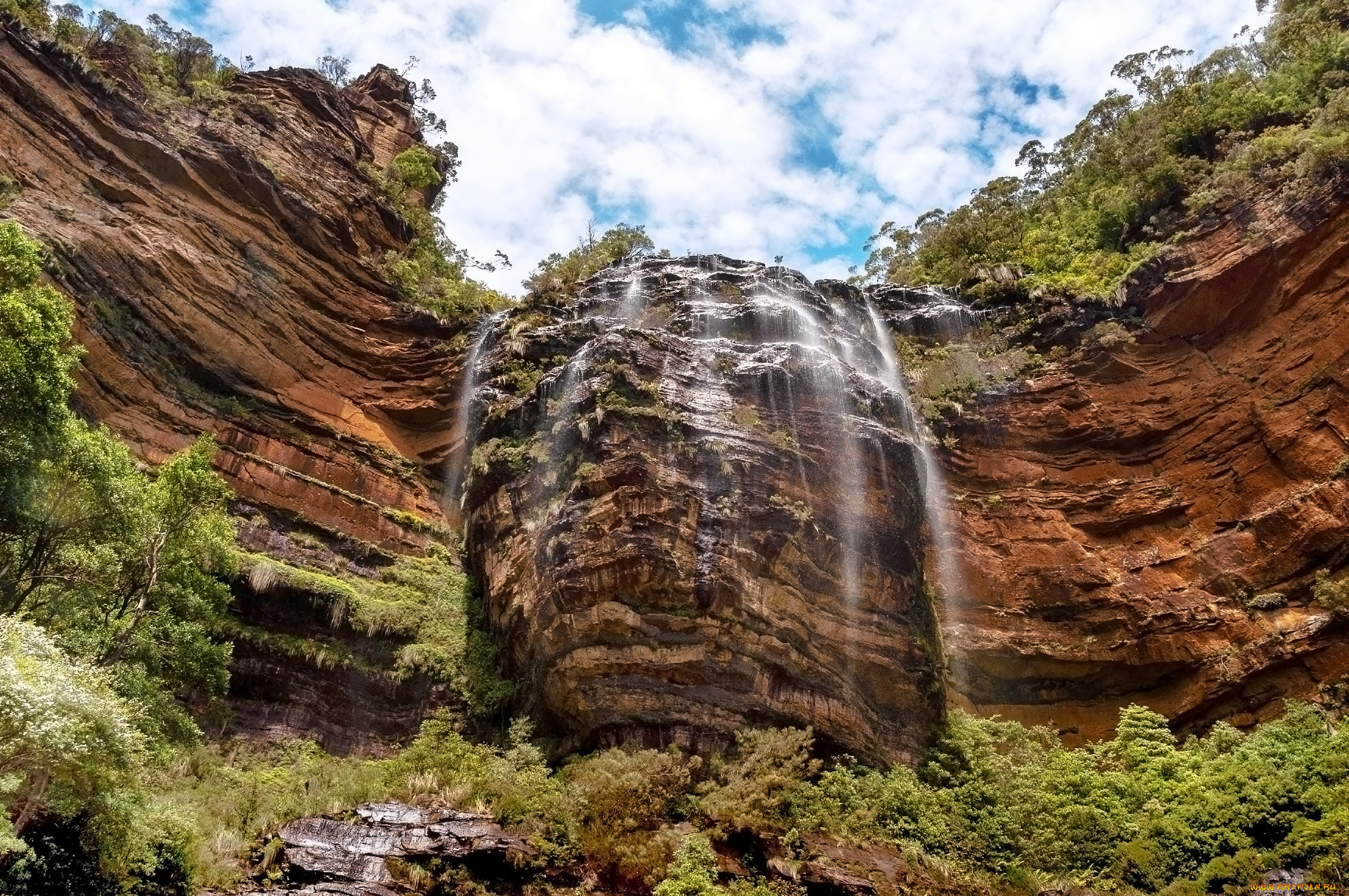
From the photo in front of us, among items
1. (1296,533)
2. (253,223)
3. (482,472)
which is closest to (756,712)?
(482,472)

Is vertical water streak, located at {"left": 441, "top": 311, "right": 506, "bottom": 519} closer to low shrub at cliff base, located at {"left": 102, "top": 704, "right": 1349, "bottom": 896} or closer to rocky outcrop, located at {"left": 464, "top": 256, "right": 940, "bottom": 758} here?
rocky outcrop, located at {"left": 464, "top": 256, "right": 940, "bottom": 758}

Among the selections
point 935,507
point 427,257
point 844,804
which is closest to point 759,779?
point 844,804

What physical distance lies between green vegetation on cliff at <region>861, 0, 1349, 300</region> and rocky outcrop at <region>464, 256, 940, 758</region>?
10677 mm

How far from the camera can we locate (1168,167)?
25453 mm

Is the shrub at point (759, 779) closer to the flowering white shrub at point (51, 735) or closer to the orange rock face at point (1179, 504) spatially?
the orange rock face at point (1179, 504)

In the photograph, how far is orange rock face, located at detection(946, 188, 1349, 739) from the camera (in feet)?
61.3

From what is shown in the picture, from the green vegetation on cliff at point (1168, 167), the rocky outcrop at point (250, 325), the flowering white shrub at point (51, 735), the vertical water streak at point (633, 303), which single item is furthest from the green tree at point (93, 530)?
the green vegetation on cliff at point (1168, 167)

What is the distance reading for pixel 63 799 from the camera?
935 cm

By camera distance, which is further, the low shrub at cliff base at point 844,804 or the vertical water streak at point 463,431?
the vertical water streak at point 463,431

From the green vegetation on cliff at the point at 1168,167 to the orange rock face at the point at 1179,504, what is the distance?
78.1 inches

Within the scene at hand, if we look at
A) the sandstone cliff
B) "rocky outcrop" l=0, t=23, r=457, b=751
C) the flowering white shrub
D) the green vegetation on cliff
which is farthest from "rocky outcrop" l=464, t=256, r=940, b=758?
the green vegetation on cliff

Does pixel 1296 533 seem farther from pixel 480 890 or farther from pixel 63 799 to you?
pixel 63 799

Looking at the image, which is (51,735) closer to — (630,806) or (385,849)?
(385,849)

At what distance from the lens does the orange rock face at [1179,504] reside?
18.7 metres
